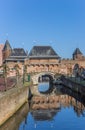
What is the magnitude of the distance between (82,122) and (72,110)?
8.61 meters

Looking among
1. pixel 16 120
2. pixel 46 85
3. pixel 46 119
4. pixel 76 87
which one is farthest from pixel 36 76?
pixel 16 120

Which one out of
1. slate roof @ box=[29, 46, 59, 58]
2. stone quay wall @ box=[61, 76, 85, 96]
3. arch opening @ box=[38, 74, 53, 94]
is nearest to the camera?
stone quay wall @ box=[61, 76, 85, 96]

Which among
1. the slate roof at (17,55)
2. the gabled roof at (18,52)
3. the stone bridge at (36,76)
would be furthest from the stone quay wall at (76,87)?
the gabled roof at (18,52)

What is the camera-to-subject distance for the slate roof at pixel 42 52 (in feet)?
365

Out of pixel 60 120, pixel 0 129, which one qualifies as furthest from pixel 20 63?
pixel 0 129

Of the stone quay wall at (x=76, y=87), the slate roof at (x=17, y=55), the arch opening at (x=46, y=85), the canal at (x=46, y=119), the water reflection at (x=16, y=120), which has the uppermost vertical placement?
the slate roof at (x=17, y=55)

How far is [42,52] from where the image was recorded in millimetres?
112062

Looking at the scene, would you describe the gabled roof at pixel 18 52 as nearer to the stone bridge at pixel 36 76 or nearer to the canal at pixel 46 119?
the stone bridge at pixel 36 76

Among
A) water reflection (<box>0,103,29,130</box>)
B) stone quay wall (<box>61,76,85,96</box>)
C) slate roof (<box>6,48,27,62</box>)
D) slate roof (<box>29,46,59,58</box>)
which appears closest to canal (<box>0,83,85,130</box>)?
water reflection (<box>0,103,29,130</box>)

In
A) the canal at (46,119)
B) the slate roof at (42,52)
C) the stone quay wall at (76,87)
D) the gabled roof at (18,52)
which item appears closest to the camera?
the canal at (46,119)

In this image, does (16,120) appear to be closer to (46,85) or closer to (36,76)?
(36,76)

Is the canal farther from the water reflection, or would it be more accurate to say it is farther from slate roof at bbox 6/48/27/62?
slate roof at bbox 6/48/27/62

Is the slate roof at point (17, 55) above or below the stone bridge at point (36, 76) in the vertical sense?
above

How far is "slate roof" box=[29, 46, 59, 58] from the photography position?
4385 inches
